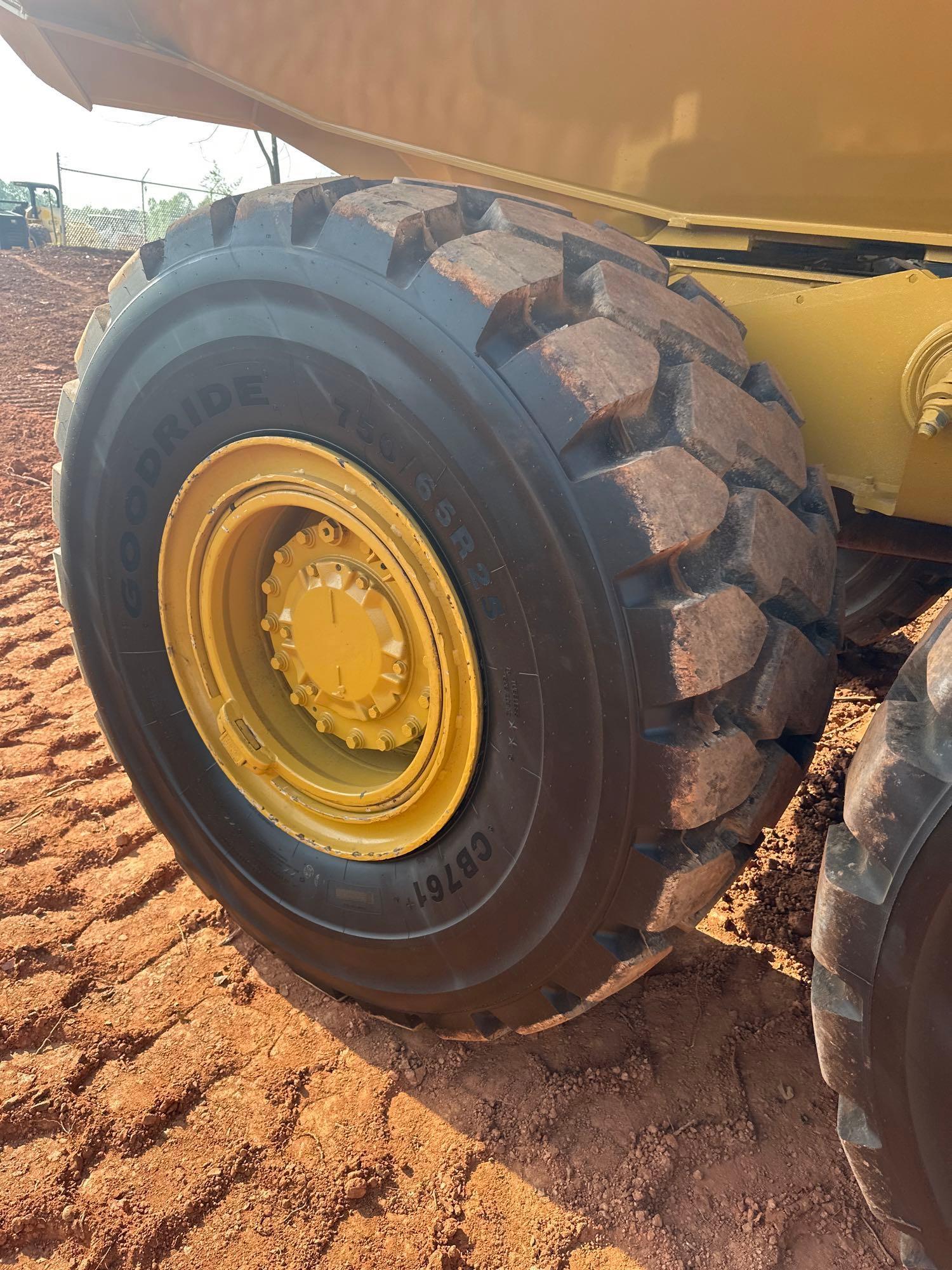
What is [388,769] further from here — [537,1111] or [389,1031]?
[537,1111]

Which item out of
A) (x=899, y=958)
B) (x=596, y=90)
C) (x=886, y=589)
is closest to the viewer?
(x=899, y=958)

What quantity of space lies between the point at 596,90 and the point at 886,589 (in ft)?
5.95

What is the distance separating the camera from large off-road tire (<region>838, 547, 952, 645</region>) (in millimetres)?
2926

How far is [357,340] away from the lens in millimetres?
1496

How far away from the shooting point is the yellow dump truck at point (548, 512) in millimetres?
1322

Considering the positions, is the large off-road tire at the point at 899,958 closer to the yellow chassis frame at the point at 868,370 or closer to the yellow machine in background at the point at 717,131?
the yellow chassis frame at the point at 868,370

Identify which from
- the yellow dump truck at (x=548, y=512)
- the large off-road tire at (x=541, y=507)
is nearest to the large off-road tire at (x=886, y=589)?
the yellow dump truck at (x=548, y=512)

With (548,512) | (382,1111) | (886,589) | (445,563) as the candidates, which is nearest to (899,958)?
(548,512)

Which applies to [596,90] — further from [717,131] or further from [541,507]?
[541,507]

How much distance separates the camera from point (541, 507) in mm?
1354

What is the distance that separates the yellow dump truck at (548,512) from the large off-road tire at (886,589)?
0.73 metres

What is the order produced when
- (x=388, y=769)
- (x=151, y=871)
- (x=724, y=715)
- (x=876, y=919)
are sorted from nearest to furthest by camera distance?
(x=876, y=919)
(x=724, y=715)
(x=388, y=769)
(x=151, y=871)

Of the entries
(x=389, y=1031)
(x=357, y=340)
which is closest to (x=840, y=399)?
(x=357, y=340)

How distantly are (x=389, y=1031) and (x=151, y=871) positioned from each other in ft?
2.92
